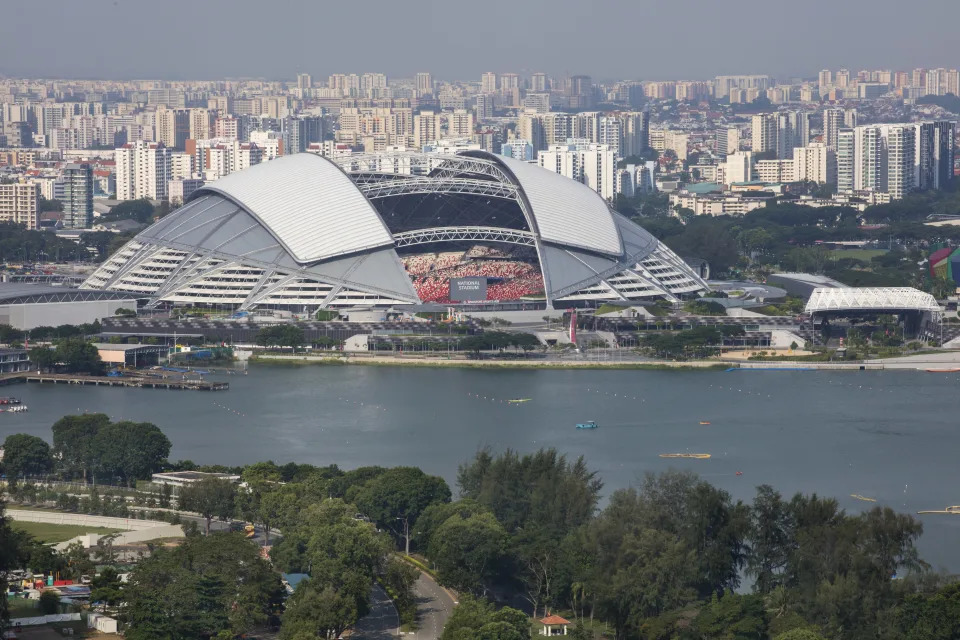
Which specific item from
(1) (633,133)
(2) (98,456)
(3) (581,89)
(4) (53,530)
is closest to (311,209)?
(2) (98,456)

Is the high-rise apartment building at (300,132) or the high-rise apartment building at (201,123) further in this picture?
the high-rise apartment building at (201,123)

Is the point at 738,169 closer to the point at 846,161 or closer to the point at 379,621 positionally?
the point at 846,161

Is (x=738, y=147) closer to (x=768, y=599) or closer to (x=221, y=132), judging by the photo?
(x=221, y=132)

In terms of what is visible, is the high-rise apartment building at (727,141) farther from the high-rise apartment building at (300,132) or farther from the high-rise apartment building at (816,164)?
the high-rise apartment building at (300,132)

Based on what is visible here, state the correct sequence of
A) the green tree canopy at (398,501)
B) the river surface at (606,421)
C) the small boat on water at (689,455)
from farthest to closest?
the small boat on water at (689,455)
the river surface at (606,421)
the green tree canopy at (398,501)

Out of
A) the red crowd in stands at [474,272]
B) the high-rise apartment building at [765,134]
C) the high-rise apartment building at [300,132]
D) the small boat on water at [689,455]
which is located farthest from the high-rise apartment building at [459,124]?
the small boat on water at [689,455]

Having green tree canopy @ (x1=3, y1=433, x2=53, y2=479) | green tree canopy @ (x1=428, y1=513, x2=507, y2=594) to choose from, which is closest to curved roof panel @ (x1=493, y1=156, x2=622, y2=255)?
green tree canopy @ (x1=3, y1=433, x2=53, y2=479)

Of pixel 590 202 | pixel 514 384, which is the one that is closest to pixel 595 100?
pixel 590 202

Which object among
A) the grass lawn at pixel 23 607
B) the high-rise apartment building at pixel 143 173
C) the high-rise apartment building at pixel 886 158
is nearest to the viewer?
the grass lawn at pixel 23 607
